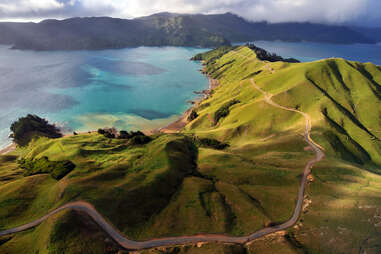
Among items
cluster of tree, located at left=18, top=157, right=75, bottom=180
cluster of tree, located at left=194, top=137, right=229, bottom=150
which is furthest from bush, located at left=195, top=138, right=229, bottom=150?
cluster of tree, located at left=18, top=157, right=75, bottom=180

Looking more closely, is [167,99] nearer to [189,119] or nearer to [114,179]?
[189,119]

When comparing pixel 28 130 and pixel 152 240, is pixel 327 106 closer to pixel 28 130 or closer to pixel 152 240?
pixel 152 240

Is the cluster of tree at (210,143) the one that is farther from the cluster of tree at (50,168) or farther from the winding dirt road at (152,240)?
the cluster of tree at (50,168)

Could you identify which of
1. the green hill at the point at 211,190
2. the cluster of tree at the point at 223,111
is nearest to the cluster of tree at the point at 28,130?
the green hill at the point at 211,190

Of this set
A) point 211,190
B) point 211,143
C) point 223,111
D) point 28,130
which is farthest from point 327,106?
point 28,130

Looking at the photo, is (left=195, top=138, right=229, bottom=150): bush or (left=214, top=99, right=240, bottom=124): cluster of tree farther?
(left=214, top=99, right=240, bottom=124): cluster of tree

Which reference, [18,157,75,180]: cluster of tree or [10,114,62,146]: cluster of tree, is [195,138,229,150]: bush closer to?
[18,157,75,180]: cluster of tree
